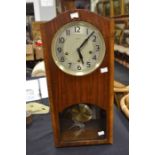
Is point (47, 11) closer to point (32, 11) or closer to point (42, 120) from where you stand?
point (32, 11)

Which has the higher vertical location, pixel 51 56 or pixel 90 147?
pixel 51 56

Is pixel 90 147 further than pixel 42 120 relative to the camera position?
No

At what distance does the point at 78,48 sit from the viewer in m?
0.76

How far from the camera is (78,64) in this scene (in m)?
0.78

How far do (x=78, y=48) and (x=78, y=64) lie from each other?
0.19 feet

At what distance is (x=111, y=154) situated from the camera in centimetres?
80

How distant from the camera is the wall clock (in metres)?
0.73

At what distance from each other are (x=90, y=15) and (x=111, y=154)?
0.50 meters

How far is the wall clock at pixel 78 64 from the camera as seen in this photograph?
0.73 m

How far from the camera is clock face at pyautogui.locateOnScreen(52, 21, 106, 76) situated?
74 centimetres

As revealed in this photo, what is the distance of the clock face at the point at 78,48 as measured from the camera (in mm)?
743
